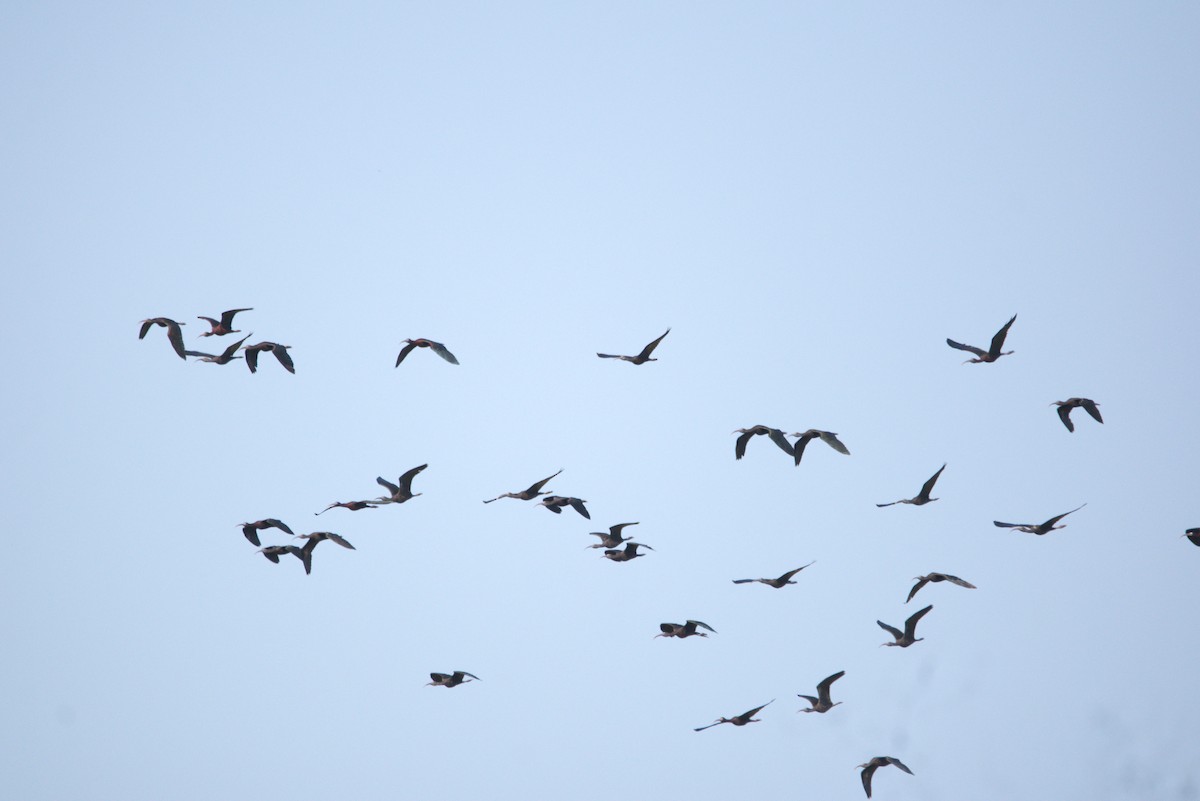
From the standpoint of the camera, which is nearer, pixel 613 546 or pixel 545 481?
pixel 545 481

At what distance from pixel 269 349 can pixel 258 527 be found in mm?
6491

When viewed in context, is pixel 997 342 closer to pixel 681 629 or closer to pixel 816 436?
pixel 816 436

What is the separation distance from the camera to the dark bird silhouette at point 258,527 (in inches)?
2167

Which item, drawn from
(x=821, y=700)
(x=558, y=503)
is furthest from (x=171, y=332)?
(x=821, y=700)

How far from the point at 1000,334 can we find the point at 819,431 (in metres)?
7.41

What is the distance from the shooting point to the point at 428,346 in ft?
170

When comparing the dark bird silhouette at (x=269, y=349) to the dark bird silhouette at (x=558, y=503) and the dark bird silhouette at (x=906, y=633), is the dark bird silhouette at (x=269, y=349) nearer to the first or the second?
the dark bird silhouette at (x=558, y=503)

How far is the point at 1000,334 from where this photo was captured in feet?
179

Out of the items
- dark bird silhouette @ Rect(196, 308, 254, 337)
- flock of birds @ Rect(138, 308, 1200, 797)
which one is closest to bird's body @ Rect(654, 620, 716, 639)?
flock of birds @ Rect(138, 308, 1200, 797)

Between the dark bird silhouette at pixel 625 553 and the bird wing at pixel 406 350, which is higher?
the bird wing at pixel 406 350

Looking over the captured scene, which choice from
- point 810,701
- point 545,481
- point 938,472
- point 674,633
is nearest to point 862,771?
point 810,701

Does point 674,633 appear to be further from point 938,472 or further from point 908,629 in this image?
point 938,472

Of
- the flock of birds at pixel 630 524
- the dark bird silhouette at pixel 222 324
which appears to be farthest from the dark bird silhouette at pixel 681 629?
the dark bird silhouette at pixel 222 324

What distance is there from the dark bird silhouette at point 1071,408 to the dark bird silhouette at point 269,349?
1072 inches
